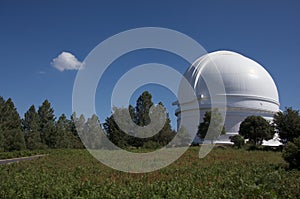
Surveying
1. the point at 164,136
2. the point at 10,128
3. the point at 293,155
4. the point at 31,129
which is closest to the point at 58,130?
the point at 31,129

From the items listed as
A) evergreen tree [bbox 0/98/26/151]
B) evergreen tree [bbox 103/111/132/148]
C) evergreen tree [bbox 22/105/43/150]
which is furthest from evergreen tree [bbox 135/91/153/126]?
evergreen tree [bbox 0/98/26/151]

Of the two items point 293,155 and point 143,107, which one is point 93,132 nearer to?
point 143,107

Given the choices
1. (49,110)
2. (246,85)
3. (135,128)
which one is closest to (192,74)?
(246,85)

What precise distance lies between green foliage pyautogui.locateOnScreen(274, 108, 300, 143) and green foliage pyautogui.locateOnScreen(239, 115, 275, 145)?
238 centimetres

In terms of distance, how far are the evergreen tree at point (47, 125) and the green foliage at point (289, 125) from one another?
107ft

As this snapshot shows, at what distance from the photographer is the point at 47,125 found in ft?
167

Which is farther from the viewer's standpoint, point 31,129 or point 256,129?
point 31,129

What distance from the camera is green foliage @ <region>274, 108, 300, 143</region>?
34.6 meters

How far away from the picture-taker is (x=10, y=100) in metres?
49.5

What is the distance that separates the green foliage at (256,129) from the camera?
38.9 meters

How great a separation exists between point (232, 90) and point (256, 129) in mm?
14592

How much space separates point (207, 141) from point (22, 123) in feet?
98.9

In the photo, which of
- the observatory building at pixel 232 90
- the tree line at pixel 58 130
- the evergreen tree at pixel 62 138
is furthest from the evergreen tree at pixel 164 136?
the evergreen tree at pixel 62 138

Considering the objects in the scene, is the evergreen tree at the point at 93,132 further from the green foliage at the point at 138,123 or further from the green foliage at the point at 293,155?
the green foliage at the point at 293,155
